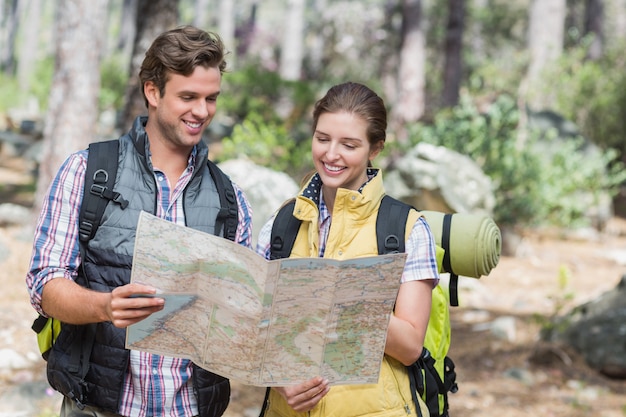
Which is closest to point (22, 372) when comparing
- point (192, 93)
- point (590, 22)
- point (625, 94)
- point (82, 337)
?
point (82, 337)

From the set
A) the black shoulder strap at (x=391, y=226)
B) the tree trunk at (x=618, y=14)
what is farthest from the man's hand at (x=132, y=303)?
the tree trunk at (x=618, y=14)

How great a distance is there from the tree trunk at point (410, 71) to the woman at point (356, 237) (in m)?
11.2

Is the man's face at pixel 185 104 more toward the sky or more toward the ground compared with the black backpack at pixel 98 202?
more toward the sky

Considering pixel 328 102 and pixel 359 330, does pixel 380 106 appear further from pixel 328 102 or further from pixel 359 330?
pixel 359 330

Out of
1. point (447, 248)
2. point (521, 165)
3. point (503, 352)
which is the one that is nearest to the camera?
point (447, 248)

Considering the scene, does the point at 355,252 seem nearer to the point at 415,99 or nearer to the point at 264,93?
the point at 415,99

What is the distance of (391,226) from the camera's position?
2.30 metres

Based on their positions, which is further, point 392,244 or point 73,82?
point 73,82

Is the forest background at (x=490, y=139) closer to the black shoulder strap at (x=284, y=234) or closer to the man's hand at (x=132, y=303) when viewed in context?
the black shoulder strap at (x=284, y=234)

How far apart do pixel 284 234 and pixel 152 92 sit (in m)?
0.58

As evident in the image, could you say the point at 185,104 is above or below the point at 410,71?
below

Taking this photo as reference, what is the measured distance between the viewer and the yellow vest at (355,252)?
2271 mm

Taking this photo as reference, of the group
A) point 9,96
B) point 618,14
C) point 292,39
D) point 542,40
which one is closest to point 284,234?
point 542,40

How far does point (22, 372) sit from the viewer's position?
5.06 metres
